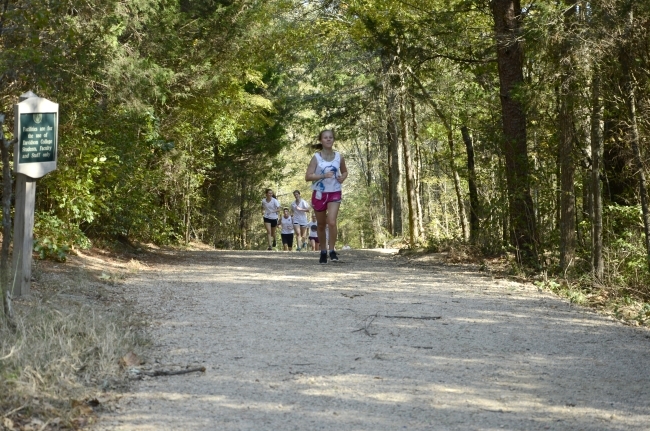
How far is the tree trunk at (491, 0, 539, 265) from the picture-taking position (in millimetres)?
12719

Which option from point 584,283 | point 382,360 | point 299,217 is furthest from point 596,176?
point 299,217

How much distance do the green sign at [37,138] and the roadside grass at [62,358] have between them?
1341mm

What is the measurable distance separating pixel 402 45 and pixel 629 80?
15.2 feet

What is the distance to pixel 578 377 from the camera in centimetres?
616

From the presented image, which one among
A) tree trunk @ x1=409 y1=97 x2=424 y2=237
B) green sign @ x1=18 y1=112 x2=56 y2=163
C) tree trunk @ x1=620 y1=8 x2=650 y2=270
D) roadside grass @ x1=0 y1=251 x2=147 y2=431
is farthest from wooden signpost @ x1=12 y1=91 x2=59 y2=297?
tree trunk @ x1=409 y1=97 x2=424 y2=237

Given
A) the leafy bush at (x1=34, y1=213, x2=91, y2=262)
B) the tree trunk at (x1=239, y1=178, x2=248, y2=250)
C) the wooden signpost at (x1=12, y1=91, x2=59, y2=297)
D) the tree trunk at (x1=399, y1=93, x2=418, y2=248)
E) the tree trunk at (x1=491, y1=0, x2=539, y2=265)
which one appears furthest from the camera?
the tree trunk at (x1=239, y1=178, x2=248, y2=250)

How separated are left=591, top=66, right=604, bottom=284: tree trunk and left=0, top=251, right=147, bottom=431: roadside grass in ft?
20.8

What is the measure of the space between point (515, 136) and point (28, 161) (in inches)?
315

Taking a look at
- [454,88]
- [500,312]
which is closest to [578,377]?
[500,312]

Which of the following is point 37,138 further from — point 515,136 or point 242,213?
point 242,213

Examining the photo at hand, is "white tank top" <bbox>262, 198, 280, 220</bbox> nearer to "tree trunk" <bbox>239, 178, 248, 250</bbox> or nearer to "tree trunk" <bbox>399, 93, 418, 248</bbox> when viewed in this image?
"tree trunk" <bbox>399, 93, 418, 248</bbox>

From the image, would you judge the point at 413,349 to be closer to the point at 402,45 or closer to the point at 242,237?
the point at 402,45

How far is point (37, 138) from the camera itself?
7.91 metres

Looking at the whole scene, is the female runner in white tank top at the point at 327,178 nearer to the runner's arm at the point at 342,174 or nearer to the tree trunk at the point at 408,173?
the runner's arm at the point at 342,174
